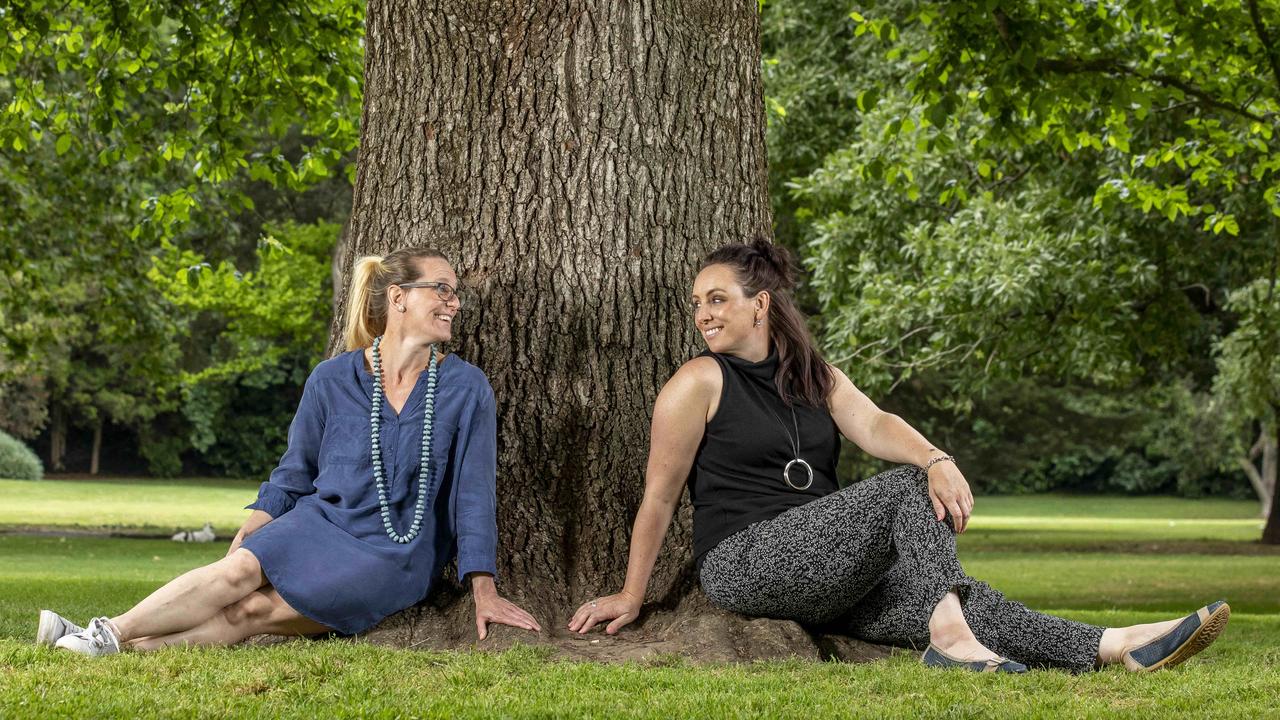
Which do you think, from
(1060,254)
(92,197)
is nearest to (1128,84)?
(1060,254)

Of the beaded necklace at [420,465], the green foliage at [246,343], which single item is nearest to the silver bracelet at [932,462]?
the beaded necklace at [420,465]

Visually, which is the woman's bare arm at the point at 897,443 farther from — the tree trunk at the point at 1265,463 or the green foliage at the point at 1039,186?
the tree trunk at the point at 1265,463

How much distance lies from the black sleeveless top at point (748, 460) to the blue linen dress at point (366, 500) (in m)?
0.80

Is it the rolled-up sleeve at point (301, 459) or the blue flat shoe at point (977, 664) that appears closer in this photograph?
the blue flat shoe at point (977, 664)

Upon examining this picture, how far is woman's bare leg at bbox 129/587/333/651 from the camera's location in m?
5.14

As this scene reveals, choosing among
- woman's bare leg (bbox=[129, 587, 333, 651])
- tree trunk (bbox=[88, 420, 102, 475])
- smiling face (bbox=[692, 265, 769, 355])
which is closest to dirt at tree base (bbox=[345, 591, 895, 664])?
woman's bare leg (bbox=[129, 587, 333, 651])

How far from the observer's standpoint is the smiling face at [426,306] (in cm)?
545

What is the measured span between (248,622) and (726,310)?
210 cm

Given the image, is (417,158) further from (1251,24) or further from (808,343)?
(1251,24)

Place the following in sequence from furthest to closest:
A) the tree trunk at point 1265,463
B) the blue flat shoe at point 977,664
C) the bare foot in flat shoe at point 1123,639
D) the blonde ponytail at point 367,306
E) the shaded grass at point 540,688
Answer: the tree trunk at point 1265,463 < the blonde ponytail at point 367,306 < the bare foot in flat shoe at point 1123,639 < the blue flat shoe at point 977,664 < the shaded grass at point 540,688

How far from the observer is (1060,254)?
15.3 m

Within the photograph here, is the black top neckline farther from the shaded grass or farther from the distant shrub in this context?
the distant shrub

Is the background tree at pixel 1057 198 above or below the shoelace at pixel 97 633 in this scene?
above

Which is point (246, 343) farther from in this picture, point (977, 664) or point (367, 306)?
point (977, 664)
